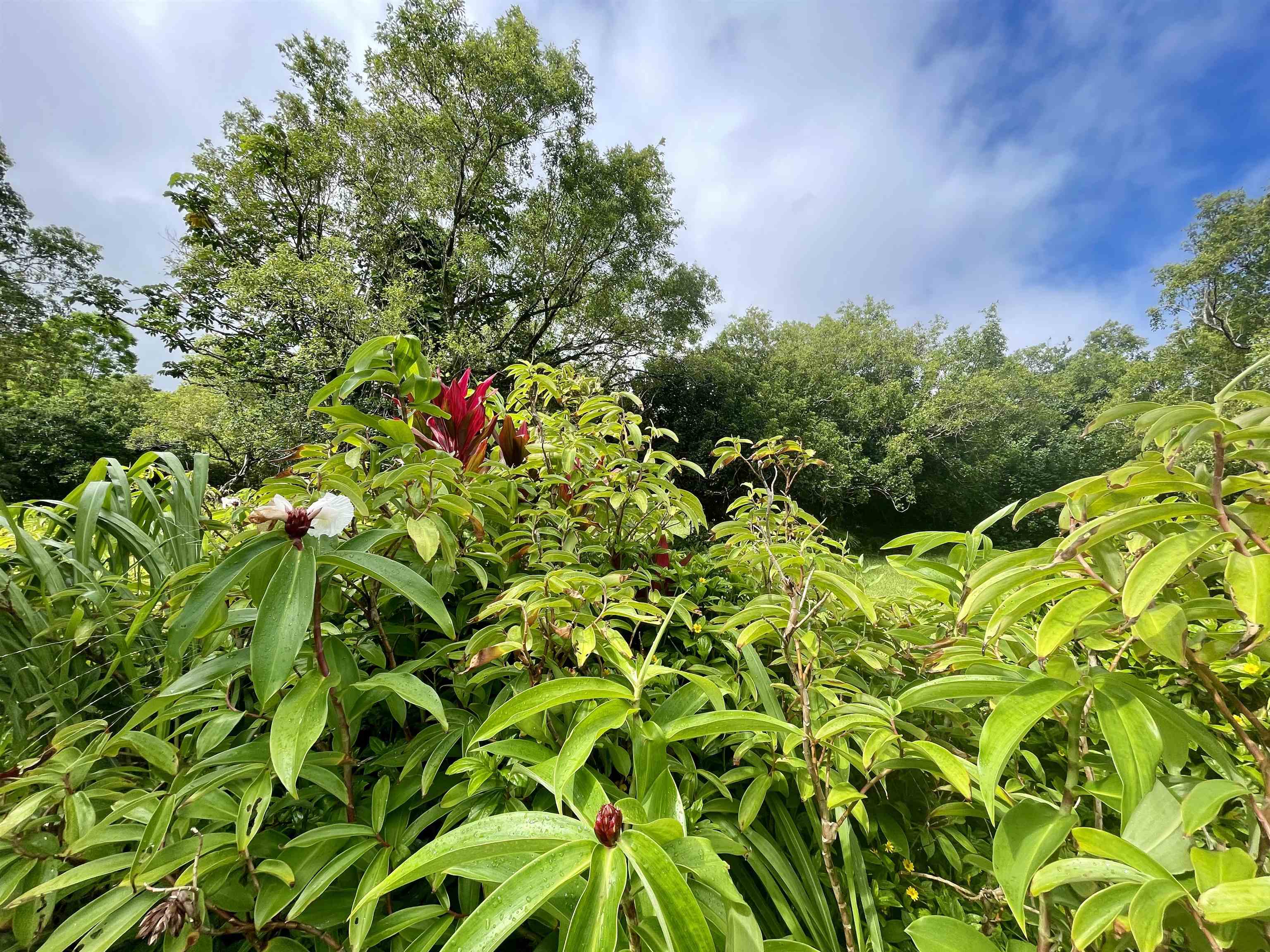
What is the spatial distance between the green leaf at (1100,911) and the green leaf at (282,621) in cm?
61

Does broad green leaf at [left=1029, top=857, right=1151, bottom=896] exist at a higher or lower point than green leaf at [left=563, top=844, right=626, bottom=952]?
higher

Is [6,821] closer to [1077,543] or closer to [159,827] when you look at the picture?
[159,827]

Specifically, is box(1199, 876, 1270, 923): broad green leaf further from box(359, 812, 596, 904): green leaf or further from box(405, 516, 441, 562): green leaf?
box(405, 516, 441, 562): green leaf

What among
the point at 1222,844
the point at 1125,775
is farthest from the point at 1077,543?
the point at 1222,844

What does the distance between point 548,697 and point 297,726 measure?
0.78ft

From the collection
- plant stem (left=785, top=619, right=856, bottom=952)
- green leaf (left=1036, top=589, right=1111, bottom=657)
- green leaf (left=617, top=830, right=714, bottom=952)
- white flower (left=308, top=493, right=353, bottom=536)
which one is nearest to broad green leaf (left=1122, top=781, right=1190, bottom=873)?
green leaf (left=1036, top=589, right=1111, bottom=657)

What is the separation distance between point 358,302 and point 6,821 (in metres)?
7.56

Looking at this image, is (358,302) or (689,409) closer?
(358,302)

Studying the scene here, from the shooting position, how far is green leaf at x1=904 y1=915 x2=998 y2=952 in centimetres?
38

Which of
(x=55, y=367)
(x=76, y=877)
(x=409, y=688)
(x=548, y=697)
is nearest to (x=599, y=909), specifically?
(x=548, y=697)

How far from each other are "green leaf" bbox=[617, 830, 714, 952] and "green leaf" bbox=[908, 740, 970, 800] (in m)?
0.26

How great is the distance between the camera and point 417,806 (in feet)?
1.90

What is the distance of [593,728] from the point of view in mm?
412

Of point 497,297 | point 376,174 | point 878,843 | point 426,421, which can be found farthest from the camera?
point 497,297
